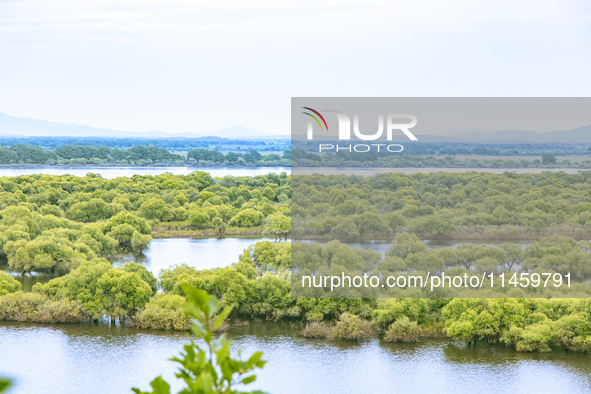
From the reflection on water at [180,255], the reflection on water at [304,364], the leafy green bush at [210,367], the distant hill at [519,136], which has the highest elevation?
the distant hill at [519,136]

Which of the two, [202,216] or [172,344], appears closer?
[172,344]

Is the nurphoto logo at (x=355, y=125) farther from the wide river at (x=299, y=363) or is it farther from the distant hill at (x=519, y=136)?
the wide river at (x=299, y=363)

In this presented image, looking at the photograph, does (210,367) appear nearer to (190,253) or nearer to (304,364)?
(304,364)

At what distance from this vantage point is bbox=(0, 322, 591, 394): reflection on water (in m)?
14.3

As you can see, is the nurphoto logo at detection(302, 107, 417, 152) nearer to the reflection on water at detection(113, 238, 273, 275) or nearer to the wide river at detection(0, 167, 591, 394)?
the wide river at detection(0, 167, 591, 394)

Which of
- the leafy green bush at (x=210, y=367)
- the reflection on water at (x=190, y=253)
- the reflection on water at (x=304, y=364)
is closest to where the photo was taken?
the leafy green bush at (x=210, y=367)

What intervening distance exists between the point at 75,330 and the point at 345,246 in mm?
8318

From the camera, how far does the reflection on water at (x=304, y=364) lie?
1434 centimetres

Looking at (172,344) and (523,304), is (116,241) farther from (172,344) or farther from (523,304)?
(523,304)

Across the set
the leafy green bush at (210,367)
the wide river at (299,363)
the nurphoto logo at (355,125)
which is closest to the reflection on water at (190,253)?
the wide river at (299,363)

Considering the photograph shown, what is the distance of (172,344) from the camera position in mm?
16984

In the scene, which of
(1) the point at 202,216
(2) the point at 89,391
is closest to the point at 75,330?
(2) the point at 89,391

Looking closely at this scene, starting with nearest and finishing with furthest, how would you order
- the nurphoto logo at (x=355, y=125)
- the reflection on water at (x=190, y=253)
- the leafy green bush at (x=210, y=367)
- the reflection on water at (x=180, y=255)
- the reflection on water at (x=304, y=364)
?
the leafy green bush at (x=210, y=367) < the nurphoto logo at (x=355, y=125) < the reflection on water at (x=304, y=364) < the reflection on water at (x=180, y=255) < the reflection on water at (x=190, y=253)

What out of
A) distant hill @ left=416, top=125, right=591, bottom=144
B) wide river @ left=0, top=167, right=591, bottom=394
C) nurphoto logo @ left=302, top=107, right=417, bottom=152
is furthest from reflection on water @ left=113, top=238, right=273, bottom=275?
distant hill @ left=416, top=125, right=591, bottom=144
